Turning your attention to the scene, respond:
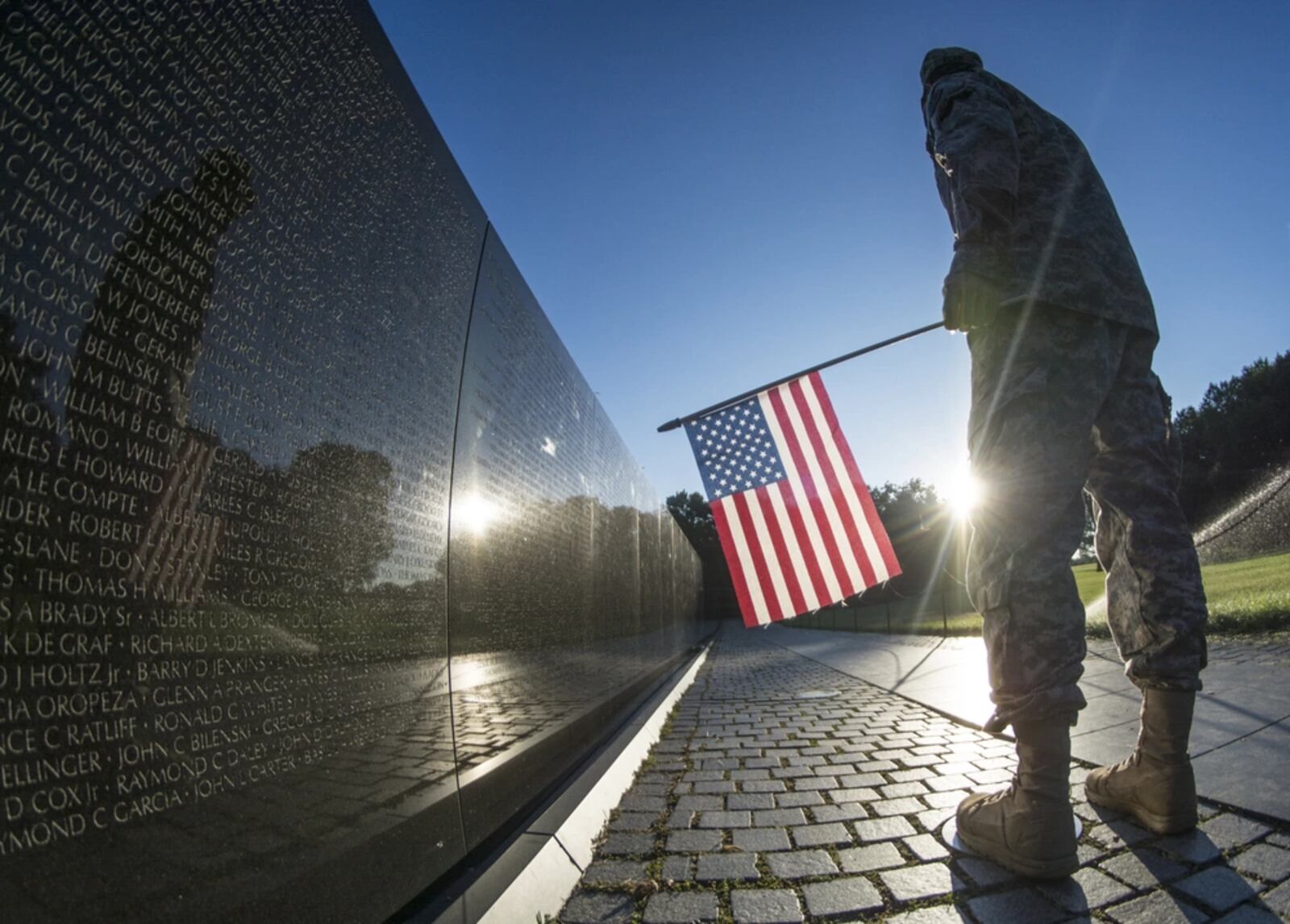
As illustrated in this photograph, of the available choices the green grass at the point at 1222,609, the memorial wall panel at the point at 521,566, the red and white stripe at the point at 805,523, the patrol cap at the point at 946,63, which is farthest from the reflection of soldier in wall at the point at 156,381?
the red and white stripe at the point at 805,523

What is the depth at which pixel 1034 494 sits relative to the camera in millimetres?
1911

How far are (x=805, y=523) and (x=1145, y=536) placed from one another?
4062 millimetres

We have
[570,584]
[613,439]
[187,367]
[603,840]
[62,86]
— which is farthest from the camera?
[613,439]

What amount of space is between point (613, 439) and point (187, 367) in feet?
16.0

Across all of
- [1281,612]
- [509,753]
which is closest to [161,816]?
[509,753]

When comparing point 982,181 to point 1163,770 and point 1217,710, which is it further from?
point 1217,710

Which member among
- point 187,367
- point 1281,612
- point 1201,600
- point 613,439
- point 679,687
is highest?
point 613,439

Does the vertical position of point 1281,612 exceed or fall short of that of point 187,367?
it falls short

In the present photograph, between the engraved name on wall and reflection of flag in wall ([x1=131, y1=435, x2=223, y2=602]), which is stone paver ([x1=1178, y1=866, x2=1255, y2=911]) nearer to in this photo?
the engraved name on wall

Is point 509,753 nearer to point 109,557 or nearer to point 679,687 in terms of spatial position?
point 109,557

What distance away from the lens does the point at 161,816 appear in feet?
3.05

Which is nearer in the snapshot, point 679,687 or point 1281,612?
point 1281,612

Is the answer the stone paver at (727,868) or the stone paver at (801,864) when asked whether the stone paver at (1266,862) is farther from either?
the stone paver at (727,868)

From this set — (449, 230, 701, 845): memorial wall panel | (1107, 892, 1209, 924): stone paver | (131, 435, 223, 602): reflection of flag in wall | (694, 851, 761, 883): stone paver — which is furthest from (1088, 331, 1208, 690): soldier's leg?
(131, 435, 223, 602): reflection of flag in wall
